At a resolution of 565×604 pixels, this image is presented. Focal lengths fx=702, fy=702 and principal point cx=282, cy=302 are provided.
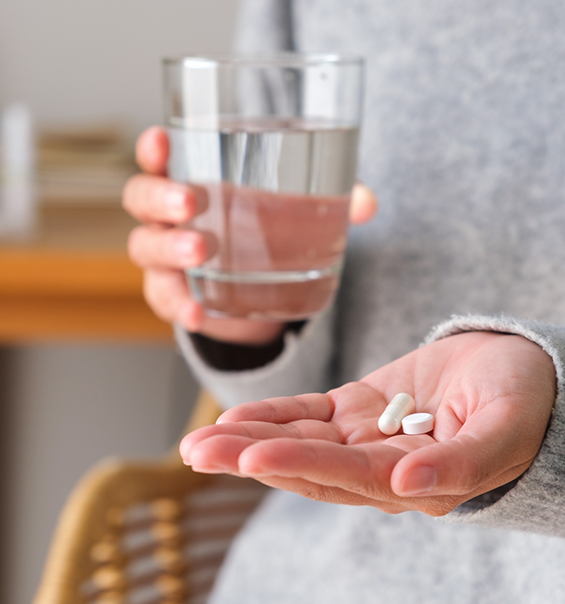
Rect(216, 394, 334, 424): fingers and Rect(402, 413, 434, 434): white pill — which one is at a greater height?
Rect(216, 394, 334, 424): fingers

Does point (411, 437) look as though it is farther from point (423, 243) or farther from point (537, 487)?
point (423, 243)

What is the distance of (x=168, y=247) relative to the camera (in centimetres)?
43

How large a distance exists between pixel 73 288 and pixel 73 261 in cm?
3

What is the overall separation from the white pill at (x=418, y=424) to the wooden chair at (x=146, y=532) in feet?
1.37

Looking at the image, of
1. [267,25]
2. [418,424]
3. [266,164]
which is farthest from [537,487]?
[267,25]

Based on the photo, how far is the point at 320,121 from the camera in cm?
39

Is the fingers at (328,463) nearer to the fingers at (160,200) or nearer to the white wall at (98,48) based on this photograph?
the fingers at (160,200)

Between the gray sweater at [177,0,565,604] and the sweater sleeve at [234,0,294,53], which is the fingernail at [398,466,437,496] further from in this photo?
the sweater sleeve at [234,0,294,53]

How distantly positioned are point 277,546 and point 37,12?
0.95m

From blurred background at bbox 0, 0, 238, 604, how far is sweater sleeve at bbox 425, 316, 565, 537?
0.51 metres

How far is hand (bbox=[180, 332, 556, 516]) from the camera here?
188 millimetres

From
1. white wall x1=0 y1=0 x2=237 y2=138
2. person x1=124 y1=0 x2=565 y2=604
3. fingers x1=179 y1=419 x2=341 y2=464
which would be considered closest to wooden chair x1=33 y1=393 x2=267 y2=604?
person x1=124 y1=0 x2=565 y2=604

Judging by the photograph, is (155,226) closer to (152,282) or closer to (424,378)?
(152,282)

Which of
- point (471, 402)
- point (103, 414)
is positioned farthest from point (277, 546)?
point (103, 414)
